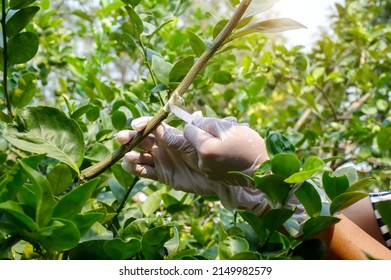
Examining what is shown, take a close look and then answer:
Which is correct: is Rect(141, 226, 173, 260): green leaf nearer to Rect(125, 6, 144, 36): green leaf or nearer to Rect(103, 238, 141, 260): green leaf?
Rect(103, 238, 141, 260): green leaf

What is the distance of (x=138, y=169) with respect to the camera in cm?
81

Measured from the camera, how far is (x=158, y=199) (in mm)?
975

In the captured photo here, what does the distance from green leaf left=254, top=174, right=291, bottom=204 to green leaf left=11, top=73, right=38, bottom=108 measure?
419 mm

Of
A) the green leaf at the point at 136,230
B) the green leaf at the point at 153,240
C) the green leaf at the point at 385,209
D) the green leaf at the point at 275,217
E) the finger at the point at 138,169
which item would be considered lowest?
the finger at the point at 138,169

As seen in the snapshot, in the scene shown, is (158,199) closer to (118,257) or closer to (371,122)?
(118,257)

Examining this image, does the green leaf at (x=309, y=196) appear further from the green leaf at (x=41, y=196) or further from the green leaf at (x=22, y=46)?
the green leaf at (x=22, y=46)

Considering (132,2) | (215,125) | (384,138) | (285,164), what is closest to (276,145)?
(285,164)

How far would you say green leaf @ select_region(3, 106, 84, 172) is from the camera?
1.96 ft

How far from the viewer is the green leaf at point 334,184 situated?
576 millimetres

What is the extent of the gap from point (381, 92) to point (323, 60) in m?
0.37

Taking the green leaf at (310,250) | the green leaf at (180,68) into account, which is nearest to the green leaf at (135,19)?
the green leaf at (180,68)

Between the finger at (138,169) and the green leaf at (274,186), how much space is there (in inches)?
11.5
